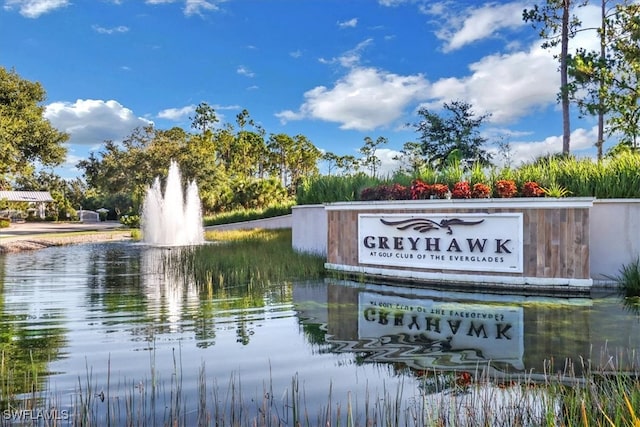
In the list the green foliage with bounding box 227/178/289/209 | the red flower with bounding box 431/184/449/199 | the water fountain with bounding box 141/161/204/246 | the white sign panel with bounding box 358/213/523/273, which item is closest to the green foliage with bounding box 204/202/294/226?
the water fountain with bounding box 141/161/204/246

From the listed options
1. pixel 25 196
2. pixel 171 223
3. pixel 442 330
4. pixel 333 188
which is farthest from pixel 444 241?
pixel 25 196

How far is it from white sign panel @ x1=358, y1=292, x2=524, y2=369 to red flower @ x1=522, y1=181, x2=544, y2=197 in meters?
2.48

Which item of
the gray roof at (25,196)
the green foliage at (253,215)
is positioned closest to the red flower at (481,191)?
the green foliage at (253,215)

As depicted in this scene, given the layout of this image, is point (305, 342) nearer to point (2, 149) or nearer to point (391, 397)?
point (391, 397)

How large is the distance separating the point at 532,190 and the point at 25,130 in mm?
28472

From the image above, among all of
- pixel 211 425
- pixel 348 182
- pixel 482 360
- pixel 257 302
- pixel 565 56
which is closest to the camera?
pixel 211 425

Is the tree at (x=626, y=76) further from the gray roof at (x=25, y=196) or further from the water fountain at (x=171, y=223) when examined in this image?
the gray roof at (x=25, y=196)

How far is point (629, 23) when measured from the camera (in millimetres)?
19078

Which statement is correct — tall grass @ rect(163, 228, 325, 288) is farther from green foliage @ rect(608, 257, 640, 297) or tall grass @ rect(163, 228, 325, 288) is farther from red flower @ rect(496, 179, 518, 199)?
green foliage @ rect(608, 257, 640, 297)

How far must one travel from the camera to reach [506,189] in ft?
29.0

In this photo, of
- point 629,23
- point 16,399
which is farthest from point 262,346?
point 629,23

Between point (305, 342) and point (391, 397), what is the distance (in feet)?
5.76

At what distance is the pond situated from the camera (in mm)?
3641

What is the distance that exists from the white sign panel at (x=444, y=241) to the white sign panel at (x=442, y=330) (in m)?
1.71
